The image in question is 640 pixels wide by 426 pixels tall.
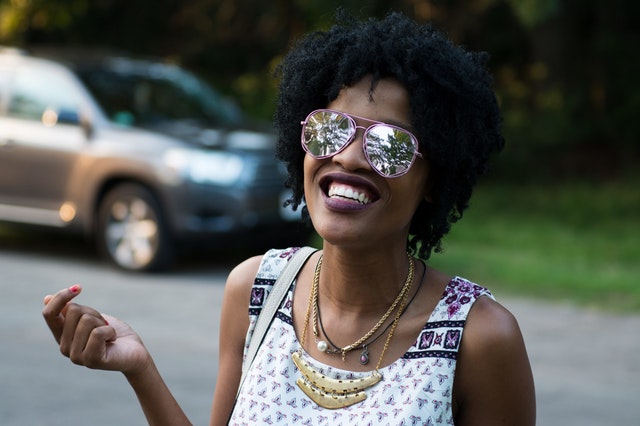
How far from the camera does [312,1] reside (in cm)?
1546

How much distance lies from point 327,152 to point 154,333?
5707 millimetres

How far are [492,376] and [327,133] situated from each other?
2.13 ft

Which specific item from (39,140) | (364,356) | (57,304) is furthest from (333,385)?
(39,140)

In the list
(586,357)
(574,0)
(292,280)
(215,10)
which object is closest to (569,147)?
(574,0)

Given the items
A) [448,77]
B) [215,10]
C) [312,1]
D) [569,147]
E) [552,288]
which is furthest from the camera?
[215,10]

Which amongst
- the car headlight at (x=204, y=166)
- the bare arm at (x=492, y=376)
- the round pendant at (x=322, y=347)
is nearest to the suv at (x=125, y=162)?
the car headlight at (x=204, y=166)

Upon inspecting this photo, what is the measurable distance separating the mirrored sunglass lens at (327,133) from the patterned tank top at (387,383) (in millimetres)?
422

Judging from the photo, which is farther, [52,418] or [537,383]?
[537,383]

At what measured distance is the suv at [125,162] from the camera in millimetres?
9969

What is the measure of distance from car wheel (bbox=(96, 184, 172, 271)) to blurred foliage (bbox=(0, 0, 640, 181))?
20.0ft

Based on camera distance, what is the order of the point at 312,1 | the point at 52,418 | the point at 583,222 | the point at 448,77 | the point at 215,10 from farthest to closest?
the point at 215,10, the point at 312,1, the point at 583,222, the point at 52,418, the point at 448,77

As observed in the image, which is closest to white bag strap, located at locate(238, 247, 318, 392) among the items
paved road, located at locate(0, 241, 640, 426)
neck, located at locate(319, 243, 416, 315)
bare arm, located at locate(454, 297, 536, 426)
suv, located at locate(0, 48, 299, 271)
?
neck, located at locate(319, 243, 416, 315)

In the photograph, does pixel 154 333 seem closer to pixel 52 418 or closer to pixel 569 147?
pixel 52 418

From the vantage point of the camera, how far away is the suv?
9.97m
